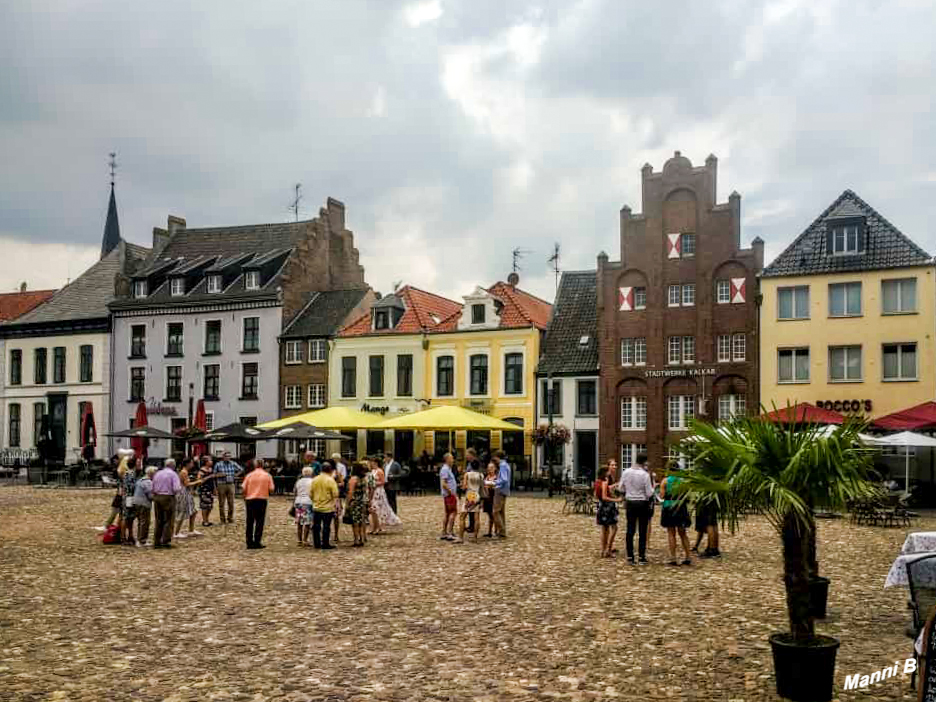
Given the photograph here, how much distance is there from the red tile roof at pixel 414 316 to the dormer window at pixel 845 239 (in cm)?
1848

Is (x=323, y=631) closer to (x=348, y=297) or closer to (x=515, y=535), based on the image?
(x=515, y=535)

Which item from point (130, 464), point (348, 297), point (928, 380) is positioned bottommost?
point (130, 464)

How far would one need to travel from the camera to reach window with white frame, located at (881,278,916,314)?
37750mm

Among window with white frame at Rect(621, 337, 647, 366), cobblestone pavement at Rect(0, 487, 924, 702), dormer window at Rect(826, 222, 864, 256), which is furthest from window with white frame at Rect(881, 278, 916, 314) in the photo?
cobblestone pavement at Rect(0, 487, 924, 702)

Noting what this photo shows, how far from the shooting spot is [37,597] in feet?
44.4

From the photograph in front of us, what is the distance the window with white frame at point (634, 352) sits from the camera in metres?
42.5

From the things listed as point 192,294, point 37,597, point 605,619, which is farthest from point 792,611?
point 192,294

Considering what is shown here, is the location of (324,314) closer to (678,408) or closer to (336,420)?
(336,420)

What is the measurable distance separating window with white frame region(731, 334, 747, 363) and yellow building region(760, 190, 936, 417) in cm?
76

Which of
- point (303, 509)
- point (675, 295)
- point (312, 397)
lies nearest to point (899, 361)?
point (675, 295)

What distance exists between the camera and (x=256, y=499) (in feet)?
62.4

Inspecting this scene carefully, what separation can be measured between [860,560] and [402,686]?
11.7 metres

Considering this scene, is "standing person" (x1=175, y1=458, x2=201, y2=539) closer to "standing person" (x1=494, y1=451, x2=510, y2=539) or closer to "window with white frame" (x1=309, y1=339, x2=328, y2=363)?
"standing person" (x1=494, y1=451, x2=510, y2=539)

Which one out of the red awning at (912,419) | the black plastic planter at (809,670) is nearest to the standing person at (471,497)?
the black plastic planter at (809,670)
